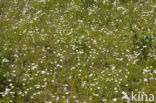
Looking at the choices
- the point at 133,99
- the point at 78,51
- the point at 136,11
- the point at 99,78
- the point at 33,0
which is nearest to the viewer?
the point at 133,99

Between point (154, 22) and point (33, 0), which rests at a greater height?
point (33, 0)

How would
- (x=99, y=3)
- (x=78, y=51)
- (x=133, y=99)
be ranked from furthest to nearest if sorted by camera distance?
1. (x=99, y=3)
2. (x=78, y=51)
3. (x=133, y=99)

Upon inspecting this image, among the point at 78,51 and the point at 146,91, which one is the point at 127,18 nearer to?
the point at 78,51

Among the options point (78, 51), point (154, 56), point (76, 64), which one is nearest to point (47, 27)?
point (78, 51)

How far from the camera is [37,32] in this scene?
877 cm

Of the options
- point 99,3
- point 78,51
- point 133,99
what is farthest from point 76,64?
point 99,3

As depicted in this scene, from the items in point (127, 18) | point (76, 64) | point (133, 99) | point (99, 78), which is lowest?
point (133, 99)

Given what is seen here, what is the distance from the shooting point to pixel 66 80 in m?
6.48

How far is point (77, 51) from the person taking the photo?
7.52m

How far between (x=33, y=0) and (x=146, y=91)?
7.76 metres

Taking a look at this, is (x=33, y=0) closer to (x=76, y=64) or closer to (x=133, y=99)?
(x=76, y=64)

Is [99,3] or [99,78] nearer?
[99,78]

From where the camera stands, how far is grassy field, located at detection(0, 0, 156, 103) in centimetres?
591

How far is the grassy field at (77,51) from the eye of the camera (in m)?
5.91
